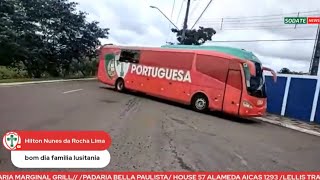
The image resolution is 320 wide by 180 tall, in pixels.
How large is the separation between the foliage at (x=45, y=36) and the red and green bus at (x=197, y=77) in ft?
40.0

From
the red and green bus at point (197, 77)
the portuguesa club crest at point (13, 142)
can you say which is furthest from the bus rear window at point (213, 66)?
the portuguesa club crest at point (13, 142)

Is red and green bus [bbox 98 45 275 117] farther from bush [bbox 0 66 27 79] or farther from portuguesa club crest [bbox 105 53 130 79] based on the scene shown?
bush [bbox 0 66 27 79]

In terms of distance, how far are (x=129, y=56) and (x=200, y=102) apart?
6774 millimetres

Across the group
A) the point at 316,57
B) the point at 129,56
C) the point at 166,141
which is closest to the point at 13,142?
the point at 166,141

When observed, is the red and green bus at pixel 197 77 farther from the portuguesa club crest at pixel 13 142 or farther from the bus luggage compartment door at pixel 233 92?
the portuguesa club crest at pixel 13 142

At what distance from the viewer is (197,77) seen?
18.0 meters

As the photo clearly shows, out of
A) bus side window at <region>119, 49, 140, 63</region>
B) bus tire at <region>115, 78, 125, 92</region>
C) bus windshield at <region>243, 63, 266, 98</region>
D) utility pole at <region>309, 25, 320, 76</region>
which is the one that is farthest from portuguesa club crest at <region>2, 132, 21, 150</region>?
utility pole at <region>309, 25, 320, 76</region>

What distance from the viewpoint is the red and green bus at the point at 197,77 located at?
16203 millimetres

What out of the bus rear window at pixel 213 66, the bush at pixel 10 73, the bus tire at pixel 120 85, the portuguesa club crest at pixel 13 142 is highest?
the bus rear window at pixel 213 66

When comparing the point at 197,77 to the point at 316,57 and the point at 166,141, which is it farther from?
the point at 316,57

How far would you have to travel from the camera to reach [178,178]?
548 cm

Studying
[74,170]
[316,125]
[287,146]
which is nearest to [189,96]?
[316,125]

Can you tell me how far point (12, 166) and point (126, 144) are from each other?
2878 mm

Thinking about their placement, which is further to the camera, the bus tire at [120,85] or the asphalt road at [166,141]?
the bus tire at [120,85]
